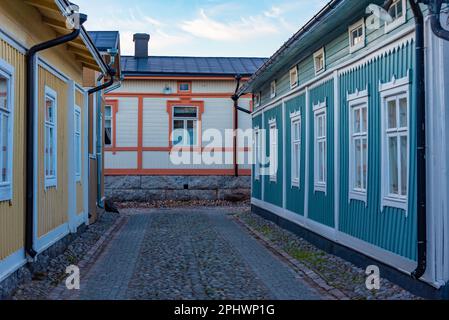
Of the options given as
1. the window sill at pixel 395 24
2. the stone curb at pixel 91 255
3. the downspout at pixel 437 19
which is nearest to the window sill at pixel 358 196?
the window sill at pixel 395 24

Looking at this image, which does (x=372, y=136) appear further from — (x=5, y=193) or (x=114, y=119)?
(x=114, y=119)

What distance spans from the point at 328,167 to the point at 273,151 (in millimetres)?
6001

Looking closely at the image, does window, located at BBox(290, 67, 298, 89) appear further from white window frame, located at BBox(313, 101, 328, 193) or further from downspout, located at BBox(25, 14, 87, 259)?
downspout, located at BBox(25, 14, 87, 259)

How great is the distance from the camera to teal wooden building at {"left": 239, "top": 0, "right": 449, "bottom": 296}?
6910mm

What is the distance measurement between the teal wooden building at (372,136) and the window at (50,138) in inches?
173

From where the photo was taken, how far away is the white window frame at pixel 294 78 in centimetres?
1419

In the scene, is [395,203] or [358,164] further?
[358,164]

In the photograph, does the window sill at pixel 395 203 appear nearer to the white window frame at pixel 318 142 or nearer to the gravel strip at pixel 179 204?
the white window frame at pixel 318 142

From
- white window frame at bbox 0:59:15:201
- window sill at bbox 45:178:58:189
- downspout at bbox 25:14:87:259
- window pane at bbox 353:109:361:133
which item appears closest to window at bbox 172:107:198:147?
window sill at bbox 45:178:58:189

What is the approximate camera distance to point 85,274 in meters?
9.41

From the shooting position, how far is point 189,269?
9.71 metres

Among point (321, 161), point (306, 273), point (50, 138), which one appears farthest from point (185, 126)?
point (306, 273)
